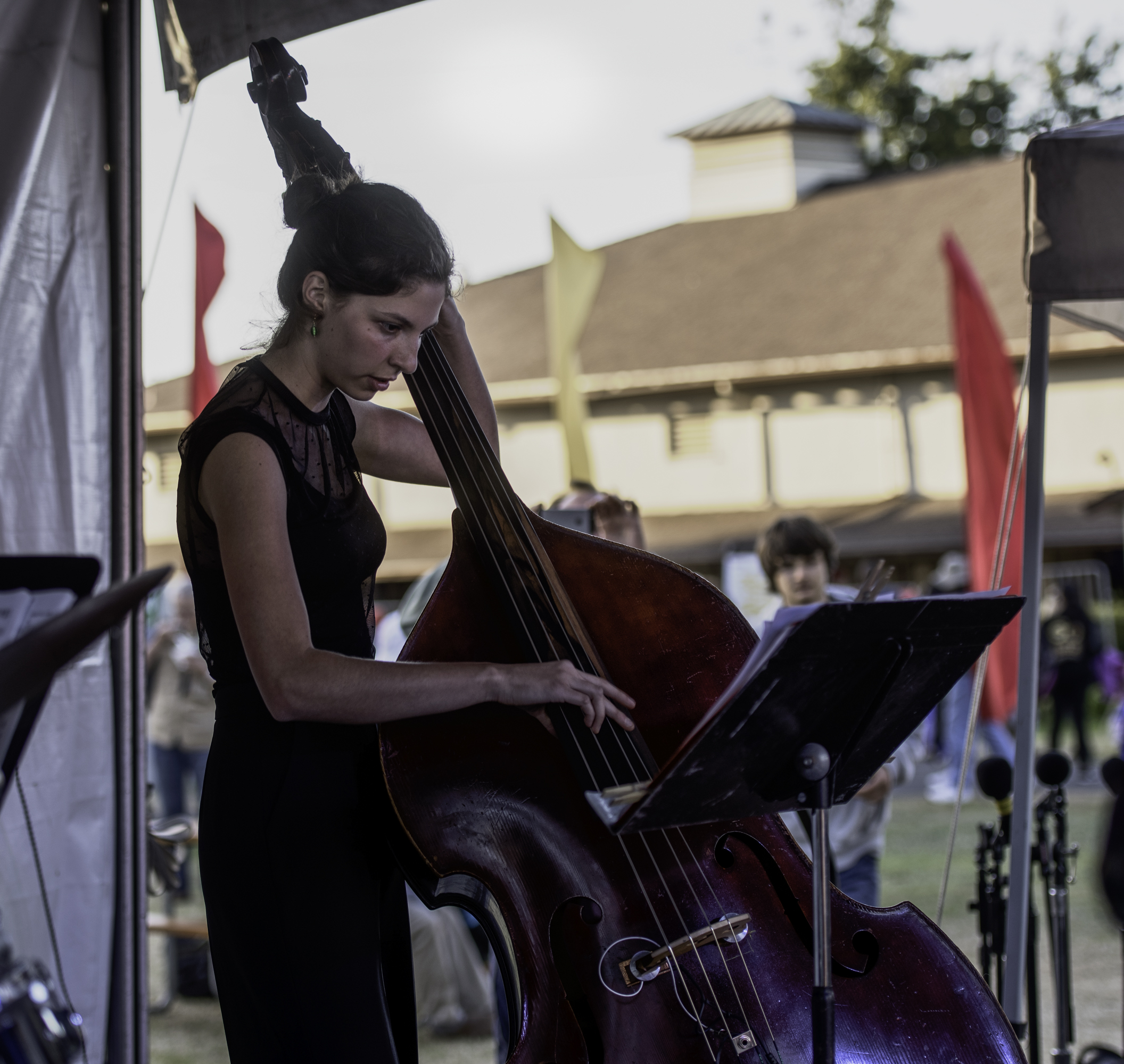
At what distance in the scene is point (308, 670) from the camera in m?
1.71

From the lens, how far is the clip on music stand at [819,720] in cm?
152

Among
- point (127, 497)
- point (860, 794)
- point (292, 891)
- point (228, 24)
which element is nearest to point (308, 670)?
point (292, 891)

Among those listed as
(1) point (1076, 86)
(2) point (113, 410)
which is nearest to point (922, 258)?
(1) point (1076, 86)

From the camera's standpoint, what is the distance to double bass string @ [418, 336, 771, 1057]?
5.90ft

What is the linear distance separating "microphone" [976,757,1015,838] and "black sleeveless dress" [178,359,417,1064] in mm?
1798

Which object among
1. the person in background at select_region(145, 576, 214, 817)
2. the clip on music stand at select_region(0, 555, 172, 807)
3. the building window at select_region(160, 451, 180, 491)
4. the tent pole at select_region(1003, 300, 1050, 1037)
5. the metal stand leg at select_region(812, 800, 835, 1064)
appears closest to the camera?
the clip on music stand at select_region(0, 555, 172, 807)

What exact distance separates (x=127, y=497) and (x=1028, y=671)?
6.98 feet

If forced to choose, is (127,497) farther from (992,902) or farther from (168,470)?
(168,470)

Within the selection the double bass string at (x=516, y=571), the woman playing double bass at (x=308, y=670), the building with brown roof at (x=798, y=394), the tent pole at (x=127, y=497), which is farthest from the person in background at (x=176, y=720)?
the building with brown roof at (x=798, y=394)

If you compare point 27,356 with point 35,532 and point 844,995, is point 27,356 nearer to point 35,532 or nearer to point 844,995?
point 35,532

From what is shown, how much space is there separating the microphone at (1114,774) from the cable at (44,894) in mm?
1750

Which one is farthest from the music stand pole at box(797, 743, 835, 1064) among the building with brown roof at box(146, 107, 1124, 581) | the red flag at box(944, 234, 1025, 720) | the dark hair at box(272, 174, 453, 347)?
the building with brown roof at box(146, 107, 1124, 581)

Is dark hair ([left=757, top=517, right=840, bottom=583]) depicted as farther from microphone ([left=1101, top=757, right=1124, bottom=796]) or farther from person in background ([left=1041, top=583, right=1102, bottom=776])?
person in background ([left=1041, top=583, right=1102, bottom=776])

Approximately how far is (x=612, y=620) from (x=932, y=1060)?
79cm
